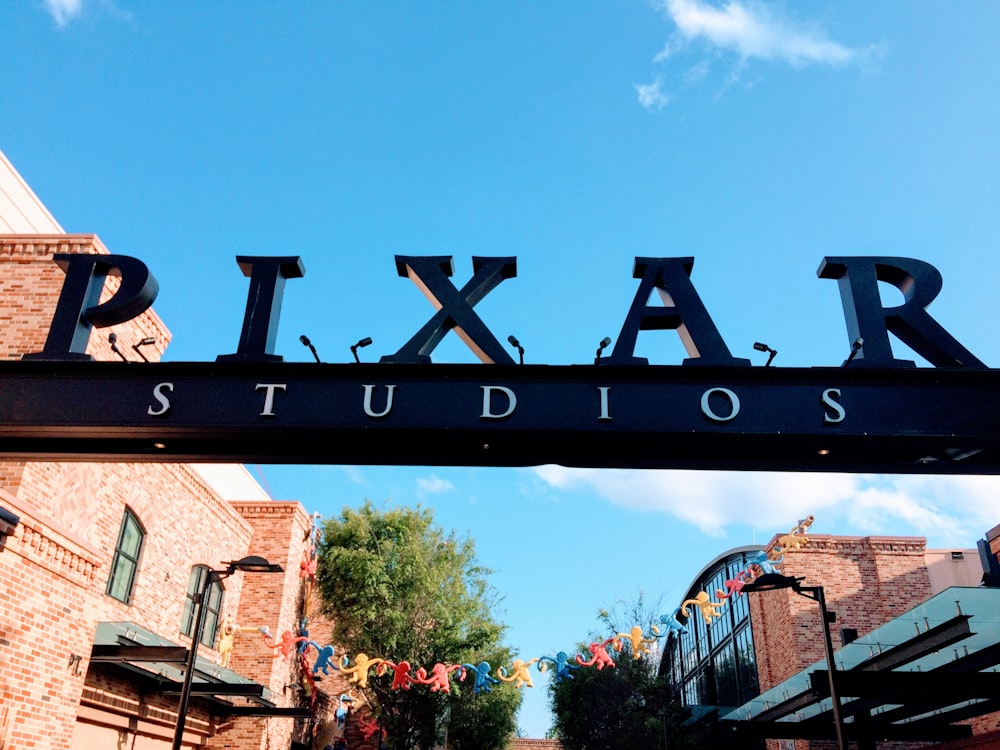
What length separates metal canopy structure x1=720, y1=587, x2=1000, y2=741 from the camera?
1116cm

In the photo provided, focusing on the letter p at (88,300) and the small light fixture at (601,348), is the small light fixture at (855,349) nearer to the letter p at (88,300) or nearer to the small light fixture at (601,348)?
the small light fixture at (601,348)

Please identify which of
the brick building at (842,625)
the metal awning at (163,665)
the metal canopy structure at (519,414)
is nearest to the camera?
the metal canopy structure at (519,414)

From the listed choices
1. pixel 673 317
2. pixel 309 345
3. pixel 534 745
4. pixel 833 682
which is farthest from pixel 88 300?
pixel 534 745

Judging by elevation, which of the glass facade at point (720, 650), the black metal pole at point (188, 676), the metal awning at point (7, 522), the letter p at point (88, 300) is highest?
the glass facade at point (720, 650)

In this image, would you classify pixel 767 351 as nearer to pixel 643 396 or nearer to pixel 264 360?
pixel 643 396

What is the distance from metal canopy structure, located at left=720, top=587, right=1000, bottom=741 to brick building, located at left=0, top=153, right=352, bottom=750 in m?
10.6

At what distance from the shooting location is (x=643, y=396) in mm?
5500

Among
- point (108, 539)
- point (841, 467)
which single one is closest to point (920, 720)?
point (841, 467)

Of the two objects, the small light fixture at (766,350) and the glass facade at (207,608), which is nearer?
the small light fixture at (766,350)

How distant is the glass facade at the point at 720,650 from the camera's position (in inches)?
1038

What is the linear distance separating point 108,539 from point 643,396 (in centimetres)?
1281

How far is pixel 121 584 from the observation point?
1608 centimetres

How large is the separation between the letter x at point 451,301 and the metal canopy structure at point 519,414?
0.21 meters

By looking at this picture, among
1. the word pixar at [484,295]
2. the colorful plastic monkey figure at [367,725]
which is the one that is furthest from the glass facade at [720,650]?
the word pixar at [484,295]
